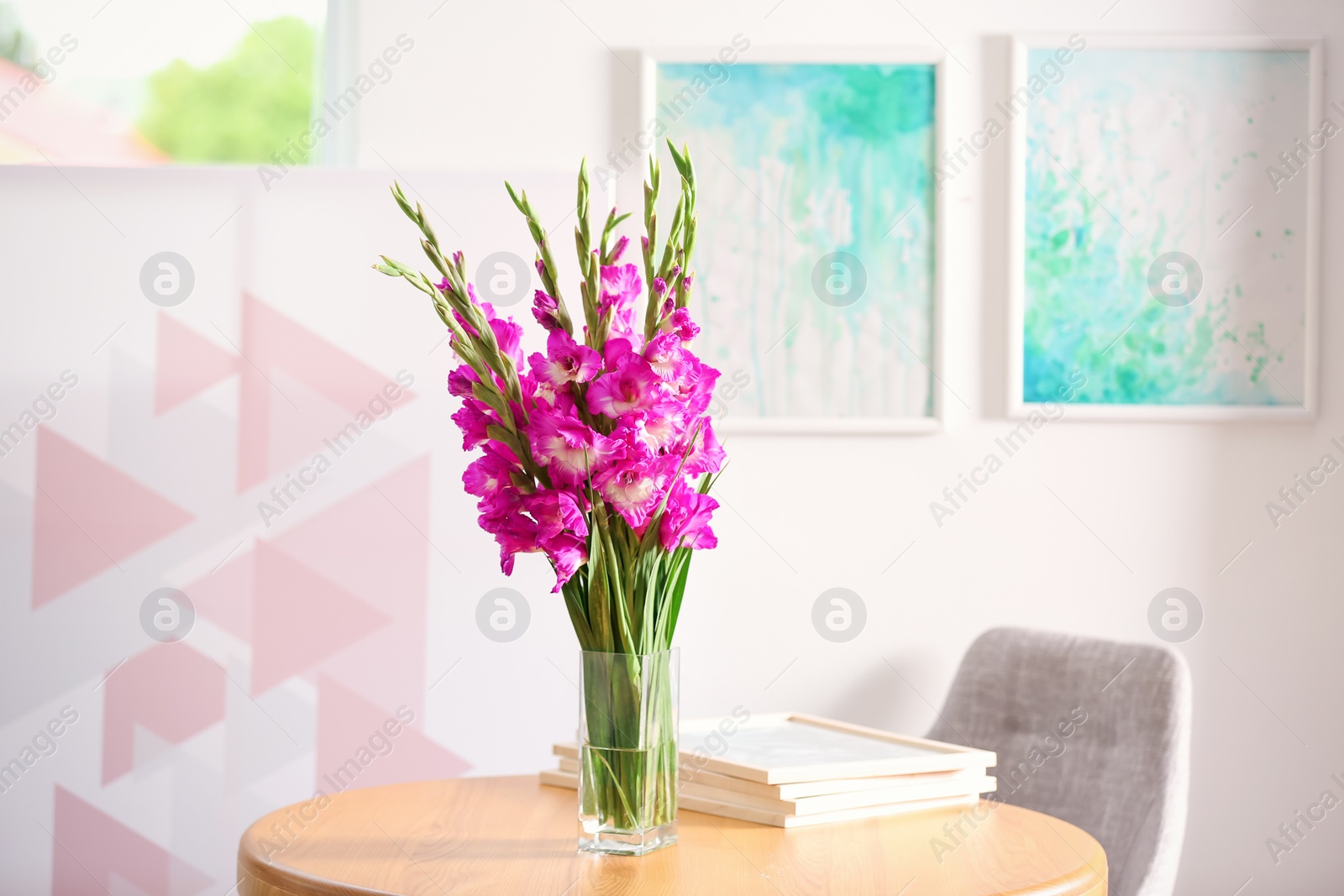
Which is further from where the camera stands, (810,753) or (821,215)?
(821,215)

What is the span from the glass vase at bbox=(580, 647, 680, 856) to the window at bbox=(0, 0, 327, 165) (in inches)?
64.7

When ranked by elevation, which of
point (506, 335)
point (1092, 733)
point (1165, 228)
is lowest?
point (1092, 733)

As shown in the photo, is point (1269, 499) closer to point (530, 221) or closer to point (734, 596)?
point (734, 596)

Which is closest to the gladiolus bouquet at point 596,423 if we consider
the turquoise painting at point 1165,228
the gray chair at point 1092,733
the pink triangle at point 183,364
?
the gray chair at point 1092,733

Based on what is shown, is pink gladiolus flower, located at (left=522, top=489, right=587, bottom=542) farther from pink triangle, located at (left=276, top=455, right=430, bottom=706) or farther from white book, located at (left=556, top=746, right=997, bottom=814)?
pink triangle, located at (left=276, top=455, right=430, bottom=706)

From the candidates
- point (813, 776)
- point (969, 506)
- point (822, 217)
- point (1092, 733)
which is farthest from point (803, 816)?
point (822, 217)

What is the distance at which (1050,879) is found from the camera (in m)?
1.06

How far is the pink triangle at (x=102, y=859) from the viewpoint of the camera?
2.17 metres

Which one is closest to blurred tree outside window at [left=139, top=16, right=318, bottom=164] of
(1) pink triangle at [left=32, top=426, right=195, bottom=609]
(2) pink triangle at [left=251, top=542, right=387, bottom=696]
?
(1) pink triangle at [left=32, top=426, right=195, bottom=609]

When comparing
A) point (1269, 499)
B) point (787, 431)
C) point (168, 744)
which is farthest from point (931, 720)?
point (168, 744)

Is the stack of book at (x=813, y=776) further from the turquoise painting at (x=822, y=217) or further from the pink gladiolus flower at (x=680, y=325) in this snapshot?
the turquoise painting at (x=822, y=217)

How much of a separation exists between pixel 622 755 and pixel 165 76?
6.35 feet

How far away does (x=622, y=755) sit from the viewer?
3.65 feet

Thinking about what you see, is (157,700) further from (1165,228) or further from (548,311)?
(1165,228)
